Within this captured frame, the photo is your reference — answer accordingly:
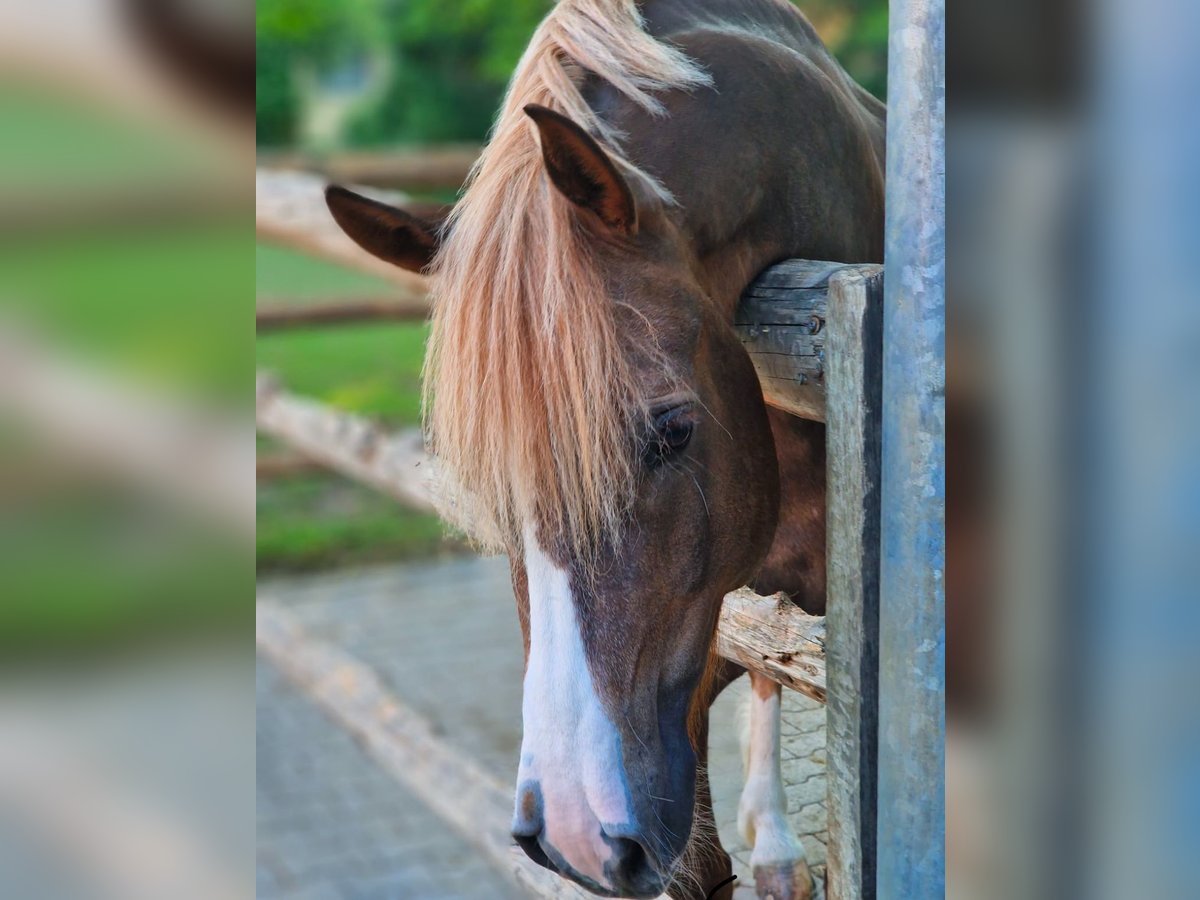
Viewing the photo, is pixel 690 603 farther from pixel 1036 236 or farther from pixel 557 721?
pixel 1036 236

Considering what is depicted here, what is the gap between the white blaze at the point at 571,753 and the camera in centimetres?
110

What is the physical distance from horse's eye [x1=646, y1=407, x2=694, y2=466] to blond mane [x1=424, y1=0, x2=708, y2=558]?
32mm

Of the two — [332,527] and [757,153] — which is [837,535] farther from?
[332,527]

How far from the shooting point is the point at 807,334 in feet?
4.20

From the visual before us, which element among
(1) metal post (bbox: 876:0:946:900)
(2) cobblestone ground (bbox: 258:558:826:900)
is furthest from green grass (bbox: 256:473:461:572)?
(1) metal post (bbox: 876:0:946:900)

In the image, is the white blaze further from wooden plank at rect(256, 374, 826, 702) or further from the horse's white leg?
the horse's white leg

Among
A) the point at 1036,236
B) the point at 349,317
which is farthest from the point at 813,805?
the point at 349,317

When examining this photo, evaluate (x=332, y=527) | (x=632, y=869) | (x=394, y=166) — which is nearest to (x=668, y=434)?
(x=632, y=869)

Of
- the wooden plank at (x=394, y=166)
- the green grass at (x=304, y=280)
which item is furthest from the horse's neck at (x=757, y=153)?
the green grass at (x=304, y=280)

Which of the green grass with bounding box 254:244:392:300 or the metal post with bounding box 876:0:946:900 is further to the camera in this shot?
the green grass with bounding box 254:244:392:300

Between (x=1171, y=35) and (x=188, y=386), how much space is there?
467mm

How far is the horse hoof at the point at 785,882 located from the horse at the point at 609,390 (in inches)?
23.8

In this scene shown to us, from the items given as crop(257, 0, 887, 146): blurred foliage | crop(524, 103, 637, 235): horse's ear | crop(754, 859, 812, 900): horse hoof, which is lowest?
crop(754, 859, 812, 900): horse hoof

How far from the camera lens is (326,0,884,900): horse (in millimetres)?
1124
